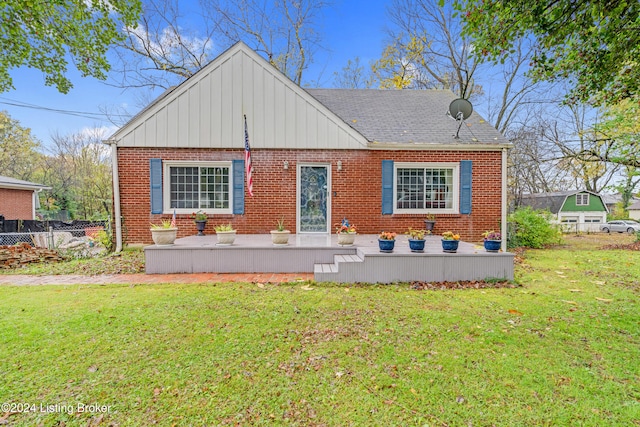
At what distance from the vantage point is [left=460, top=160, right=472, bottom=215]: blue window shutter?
873 cm

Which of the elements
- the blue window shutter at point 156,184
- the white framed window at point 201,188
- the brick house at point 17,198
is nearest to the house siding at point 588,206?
the white framed window at point 201,188

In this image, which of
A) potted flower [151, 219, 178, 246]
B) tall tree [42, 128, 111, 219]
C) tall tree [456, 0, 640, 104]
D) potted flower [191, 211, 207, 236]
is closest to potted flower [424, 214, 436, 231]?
tall tree [456, 0, 640, 104]

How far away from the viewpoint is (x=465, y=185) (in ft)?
28.7

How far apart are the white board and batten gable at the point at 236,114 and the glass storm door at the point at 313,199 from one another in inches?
29.5

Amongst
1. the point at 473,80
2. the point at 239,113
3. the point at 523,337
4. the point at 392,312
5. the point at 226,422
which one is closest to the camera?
the point at 226,422

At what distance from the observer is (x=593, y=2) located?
3430 mm

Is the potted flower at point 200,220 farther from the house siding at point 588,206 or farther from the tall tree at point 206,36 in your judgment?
the house siding at point 588,206

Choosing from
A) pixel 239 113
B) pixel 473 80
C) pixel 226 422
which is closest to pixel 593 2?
pixel 226 422

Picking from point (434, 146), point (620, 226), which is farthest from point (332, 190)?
point (620, 226)

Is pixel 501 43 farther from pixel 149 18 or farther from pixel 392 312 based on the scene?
pixel 149 18

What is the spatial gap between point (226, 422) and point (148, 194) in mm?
7964

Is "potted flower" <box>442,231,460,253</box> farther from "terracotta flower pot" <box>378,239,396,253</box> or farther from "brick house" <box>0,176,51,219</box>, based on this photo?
"brick house" <box>0,176,51,219</box>

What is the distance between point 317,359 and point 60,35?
6.77m

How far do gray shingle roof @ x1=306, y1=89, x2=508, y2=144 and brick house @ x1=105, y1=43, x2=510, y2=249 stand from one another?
0.12 meters
